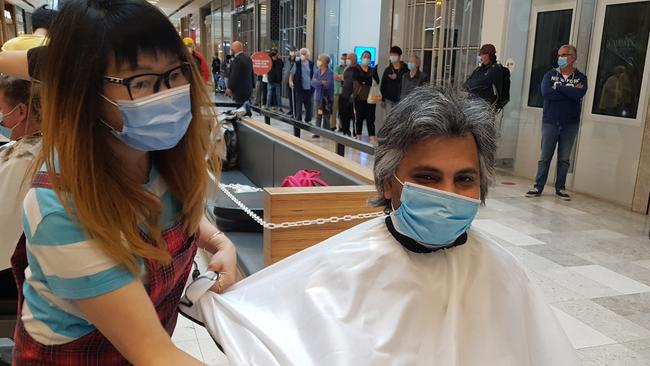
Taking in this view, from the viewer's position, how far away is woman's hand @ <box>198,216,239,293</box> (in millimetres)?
1285

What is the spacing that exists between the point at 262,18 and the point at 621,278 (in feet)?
53.4

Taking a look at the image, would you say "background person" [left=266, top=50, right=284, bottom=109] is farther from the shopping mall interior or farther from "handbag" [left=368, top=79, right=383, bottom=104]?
"handbag" [left=368, top=79, right=383, bottom=104]

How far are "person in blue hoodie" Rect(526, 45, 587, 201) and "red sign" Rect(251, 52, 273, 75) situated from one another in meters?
7.87

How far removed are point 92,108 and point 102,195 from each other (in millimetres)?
145

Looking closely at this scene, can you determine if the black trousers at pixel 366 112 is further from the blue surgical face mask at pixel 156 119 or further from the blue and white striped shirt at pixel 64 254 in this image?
the blue and white striped shirt at pixel 64 254

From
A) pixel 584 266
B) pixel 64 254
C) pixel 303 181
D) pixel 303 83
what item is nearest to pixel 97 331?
pixel 64 254

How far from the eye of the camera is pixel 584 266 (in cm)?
400

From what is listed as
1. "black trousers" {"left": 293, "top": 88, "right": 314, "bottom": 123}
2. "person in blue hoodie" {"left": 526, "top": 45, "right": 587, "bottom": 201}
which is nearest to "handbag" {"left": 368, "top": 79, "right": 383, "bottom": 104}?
"black trousers" {"left": 293, "top": 88, "right": 314, "bottom": 123}

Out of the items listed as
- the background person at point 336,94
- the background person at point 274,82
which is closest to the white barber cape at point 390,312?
the background person at point 336,94

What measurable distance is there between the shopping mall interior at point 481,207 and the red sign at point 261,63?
53.1 inches

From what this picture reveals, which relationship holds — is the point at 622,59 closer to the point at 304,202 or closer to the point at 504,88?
the point at 504,88

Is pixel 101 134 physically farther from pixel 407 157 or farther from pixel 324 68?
pixel 324 68

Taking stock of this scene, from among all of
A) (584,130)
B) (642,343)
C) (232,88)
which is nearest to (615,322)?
(642,343)

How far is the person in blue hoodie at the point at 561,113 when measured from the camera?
5.85 meters
